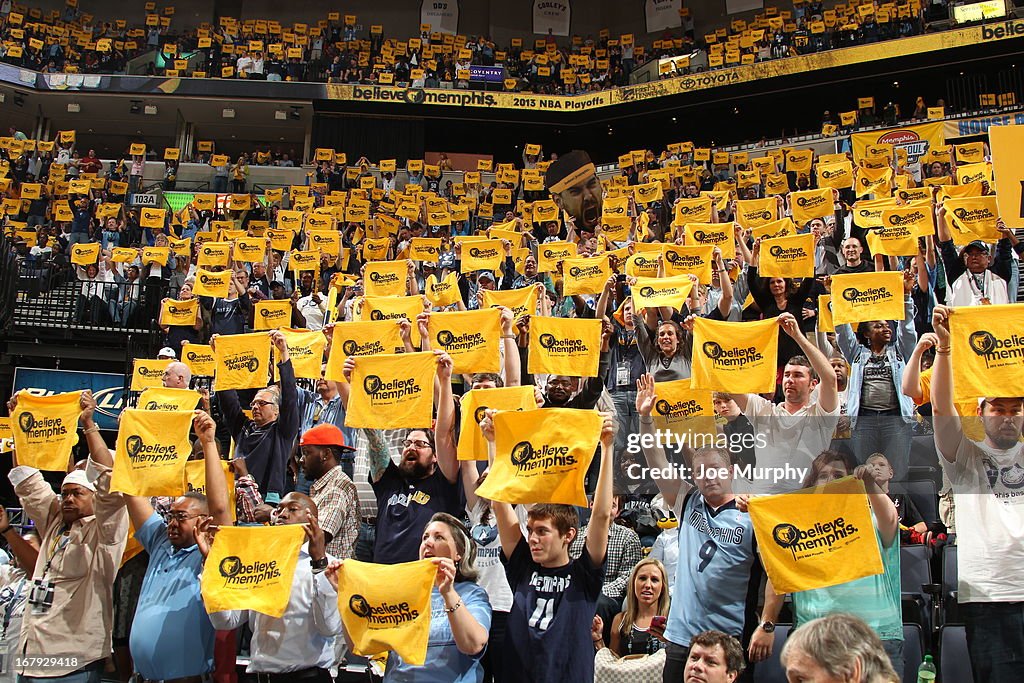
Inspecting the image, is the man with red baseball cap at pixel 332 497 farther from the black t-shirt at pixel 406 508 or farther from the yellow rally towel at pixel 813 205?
the yellow rally towel at pixel 813 205

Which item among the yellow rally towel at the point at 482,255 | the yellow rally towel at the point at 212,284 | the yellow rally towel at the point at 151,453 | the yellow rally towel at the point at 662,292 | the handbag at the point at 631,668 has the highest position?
the yellow rally towel at the point at 482,255

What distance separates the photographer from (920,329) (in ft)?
26.1

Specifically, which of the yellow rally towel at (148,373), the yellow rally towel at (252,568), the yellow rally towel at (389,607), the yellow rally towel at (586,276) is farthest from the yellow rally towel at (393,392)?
the yellow rally towel at (586,276)

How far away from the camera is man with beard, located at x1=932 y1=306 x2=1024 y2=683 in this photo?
4.08 meters

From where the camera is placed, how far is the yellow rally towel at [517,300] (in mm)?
8992

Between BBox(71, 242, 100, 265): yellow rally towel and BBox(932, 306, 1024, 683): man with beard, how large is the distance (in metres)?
13.3

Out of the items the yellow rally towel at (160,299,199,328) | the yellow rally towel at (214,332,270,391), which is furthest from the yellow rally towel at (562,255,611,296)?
the yellow rally towel at (160,299,199,328)

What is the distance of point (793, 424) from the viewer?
5.23 metres

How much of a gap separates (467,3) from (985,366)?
29604mm

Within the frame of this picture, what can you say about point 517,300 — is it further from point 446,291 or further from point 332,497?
point 332,497

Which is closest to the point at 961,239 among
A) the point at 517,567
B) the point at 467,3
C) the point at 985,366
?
the point at 985,366

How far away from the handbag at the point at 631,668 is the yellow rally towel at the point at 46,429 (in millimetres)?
3800

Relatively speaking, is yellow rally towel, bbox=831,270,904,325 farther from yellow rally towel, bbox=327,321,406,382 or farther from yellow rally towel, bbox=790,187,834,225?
yellow rally towel, bbox=790,187,834,225

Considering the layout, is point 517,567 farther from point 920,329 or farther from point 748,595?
point 920,329
